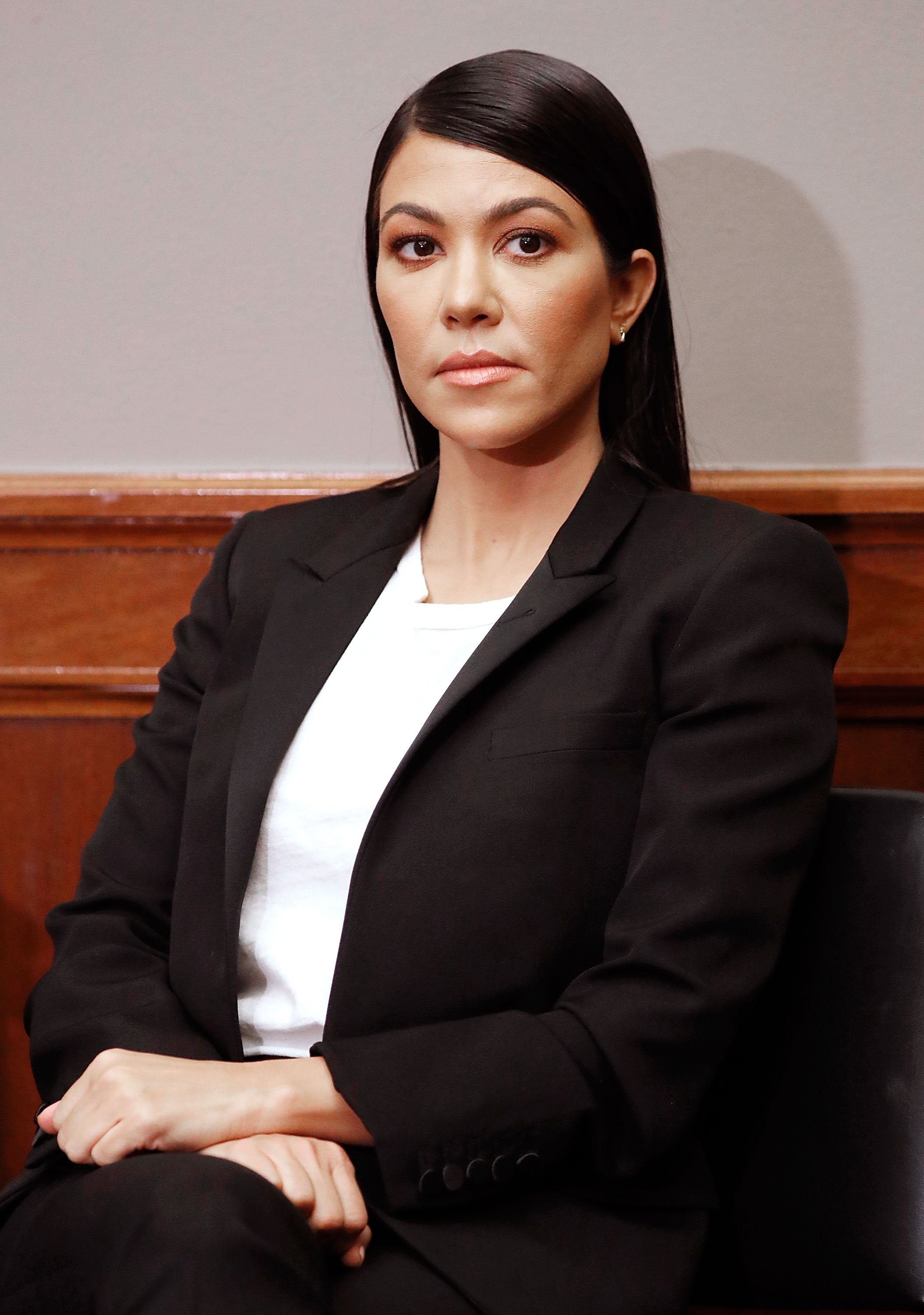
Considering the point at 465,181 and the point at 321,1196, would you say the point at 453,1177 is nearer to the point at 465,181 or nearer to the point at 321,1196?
the point at 321,1196

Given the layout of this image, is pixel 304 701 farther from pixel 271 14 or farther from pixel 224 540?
pixel 271 14

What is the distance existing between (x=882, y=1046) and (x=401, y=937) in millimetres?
386

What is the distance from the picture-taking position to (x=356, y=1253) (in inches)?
34.1

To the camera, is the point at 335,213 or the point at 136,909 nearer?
the point at 136,909

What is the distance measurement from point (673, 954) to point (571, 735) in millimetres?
193

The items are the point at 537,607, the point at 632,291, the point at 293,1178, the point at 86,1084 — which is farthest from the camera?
the point at 632,291

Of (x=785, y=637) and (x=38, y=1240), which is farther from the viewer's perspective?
(x=785, y=637)

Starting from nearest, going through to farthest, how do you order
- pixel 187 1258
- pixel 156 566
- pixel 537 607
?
1. pixel 187 1258
2. pixel 537 607
3. pixel 156 566

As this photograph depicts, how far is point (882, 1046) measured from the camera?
38.6 inches

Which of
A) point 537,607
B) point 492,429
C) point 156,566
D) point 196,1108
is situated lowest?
point 196,1108

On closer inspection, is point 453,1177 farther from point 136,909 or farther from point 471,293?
point 471,293

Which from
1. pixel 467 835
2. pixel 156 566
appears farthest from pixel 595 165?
pixel 156 566

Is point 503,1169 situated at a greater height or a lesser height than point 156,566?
lesser

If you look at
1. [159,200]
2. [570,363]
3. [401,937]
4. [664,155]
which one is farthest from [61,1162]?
[664,155]
